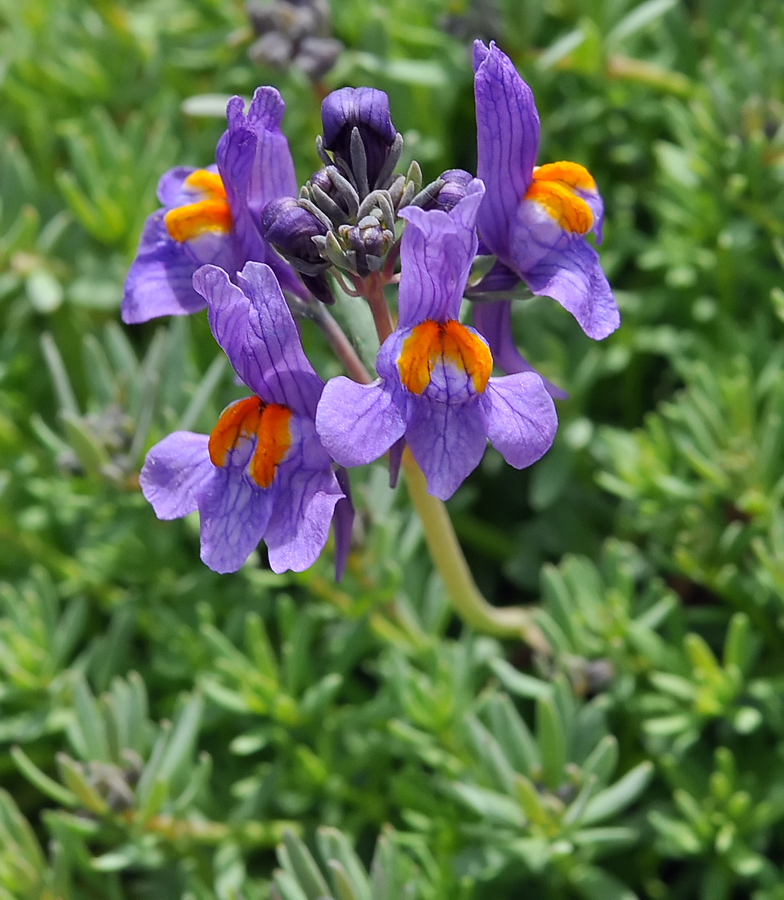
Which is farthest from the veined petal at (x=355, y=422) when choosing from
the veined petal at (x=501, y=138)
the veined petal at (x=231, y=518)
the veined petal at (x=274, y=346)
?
the veined petal at (x=501, y=138)

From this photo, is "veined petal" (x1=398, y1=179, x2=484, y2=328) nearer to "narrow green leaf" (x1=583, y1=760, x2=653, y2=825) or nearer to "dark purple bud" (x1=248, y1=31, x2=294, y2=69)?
"narrow green leaf" (x1=583, y1=760, x2=653, y2=825)

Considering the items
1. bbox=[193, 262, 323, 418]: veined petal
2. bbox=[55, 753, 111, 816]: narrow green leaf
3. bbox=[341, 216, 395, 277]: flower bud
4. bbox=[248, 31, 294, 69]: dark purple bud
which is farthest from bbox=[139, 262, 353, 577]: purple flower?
bbox=[248, 31, 294, 69]: dark purple bud

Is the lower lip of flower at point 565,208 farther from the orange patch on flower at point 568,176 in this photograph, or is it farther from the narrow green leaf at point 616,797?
the narrow green leaf at point 616,797

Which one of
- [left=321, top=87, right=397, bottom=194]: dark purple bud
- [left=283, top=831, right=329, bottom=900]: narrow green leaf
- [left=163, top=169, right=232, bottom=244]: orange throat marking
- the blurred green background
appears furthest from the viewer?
the blurred green background

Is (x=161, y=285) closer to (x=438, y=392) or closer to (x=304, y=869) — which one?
(x=438, y=392)

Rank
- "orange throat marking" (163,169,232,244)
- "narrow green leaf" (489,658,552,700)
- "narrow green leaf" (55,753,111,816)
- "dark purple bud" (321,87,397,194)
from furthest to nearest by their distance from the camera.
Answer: "narrow green leaf" (489,658,552,700) → "narrow green leaf" (55,753,111,816) → "orange throat marking" (163,169,232,244) → "dark purple bud" (321,87,397,194)

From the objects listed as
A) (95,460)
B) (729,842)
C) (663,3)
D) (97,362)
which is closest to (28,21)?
(97,362)

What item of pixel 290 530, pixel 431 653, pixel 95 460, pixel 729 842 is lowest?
pixel 729 842

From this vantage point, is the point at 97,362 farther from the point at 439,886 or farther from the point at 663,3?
the point at 663,3
